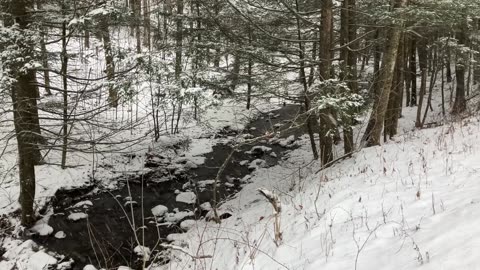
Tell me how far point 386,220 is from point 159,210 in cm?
738

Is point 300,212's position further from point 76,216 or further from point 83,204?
point 83,204

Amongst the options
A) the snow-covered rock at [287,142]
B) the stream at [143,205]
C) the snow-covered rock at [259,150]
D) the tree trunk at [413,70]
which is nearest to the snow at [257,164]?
the stream at [143,205]

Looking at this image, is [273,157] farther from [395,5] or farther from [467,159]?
[467,159]

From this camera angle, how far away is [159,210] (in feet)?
34.0

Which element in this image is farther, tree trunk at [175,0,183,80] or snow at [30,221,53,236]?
tree trunk at [175,0,183,80]

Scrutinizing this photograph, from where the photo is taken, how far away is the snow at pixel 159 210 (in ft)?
33.6

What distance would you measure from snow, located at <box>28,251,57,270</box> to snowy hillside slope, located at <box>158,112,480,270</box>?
2.72 meters

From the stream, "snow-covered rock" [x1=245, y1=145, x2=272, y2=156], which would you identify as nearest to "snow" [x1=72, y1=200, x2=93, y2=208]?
the stream

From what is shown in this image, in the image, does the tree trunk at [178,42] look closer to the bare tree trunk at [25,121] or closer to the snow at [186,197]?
the snow at [186,197]

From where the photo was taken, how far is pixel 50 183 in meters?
10.7

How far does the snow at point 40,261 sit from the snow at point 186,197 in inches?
155

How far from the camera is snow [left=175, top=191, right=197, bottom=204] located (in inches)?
439

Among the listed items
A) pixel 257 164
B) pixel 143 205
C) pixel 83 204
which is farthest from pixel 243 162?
pixel 83 204

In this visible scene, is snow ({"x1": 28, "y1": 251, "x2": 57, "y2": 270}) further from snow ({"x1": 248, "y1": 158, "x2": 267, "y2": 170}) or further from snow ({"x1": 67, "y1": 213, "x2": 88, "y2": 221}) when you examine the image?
snow ({"x1": 248, "y1": 158, "x2": 267, "y2": 170})
